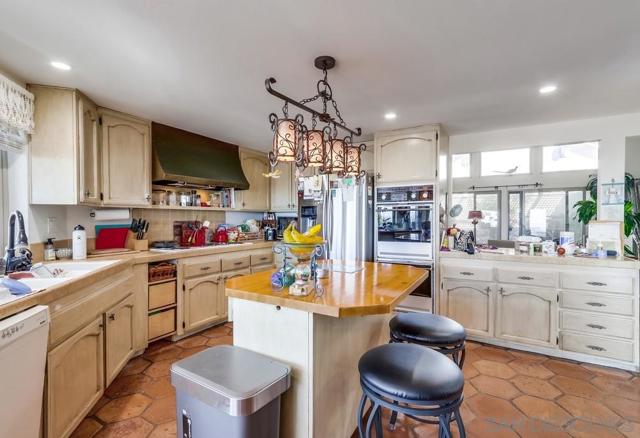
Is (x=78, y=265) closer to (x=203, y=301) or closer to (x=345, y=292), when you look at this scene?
(x=203, y=301)

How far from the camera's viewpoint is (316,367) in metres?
1.39

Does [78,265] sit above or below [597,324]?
above

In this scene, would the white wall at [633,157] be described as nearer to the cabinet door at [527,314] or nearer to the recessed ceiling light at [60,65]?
the cabinet door at [527,314]

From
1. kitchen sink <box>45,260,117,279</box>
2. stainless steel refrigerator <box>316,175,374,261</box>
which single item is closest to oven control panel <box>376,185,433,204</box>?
stainless steel refrigerator <box>316,175,374,261</box>

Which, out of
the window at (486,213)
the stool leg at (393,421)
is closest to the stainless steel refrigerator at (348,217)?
the stool leg at (393,421)

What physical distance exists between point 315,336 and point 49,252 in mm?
2268

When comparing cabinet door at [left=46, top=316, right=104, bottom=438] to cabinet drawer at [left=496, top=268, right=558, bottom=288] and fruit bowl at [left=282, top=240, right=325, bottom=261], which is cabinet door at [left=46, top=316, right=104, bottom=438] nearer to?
fruit bowl at [left=282, top=240, right=325, bottom=261]

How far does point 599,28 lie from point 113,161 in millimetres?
3517

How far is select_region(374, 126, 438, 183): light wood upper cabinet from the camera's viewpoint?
10.2 ft

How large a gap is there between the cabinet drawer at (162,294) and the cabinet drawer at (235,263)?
58cm

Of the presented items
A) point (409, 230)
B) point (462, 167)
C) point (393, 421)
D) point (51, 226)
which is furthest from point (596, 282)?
point (462, 167)

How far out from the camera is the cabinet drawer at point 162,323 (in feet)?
9.11

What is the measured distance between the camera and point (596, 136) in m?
2.94

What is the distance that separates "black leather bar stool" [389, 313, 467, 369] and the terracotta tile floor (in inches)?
22.5
